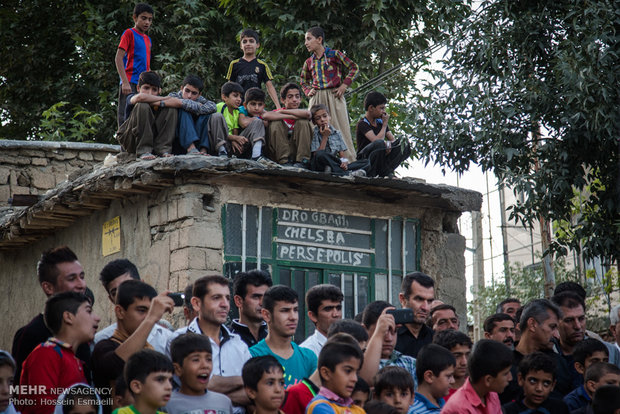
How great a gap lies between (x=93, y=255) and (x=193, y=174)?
1.94 metres

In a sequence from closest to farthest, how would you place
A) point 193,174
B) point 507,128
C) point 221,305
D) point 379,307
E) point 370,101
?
1. point 221,305
2. point 379,307
3. point 193,174
4. point 507,128
5. point 370,101

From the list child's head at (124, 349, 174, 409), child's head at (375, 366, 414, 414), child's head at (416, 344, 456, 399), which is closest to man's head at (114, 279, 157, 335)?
child's head at (124, 349, 174, 409)

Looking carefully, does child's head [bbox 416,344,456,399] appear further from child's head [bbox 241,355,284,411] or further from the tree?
the tree

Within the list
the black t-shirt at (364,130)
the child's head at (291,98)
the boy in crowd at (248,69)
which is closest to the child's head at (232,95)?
the child's head at (291,98)

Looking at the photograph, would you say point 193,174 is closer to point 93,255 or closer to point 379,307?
point 93,255

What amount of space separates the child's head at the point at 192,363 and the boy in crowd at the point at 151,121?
3.82m

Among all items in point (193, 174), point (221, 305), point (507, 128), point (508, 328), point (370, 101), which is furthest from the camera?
point (370, 101)

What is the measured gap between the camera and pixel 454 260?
971 centimetres

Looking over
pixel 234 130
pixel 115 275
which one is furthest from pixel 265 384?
pixel 234 130

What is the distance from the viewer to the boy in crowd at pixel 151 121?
27.8 feet

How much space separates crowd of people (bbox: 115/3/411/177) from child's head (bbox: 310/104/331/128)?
10 mm

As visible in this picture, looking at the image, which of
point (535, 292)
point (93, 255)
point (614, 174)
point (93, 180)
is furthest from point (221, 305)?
point (535, 292)

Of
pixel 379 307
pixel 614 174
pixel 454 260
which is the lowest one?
pixel 379 307

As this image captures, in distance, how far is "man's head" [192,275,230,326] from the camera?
5.43 meters
